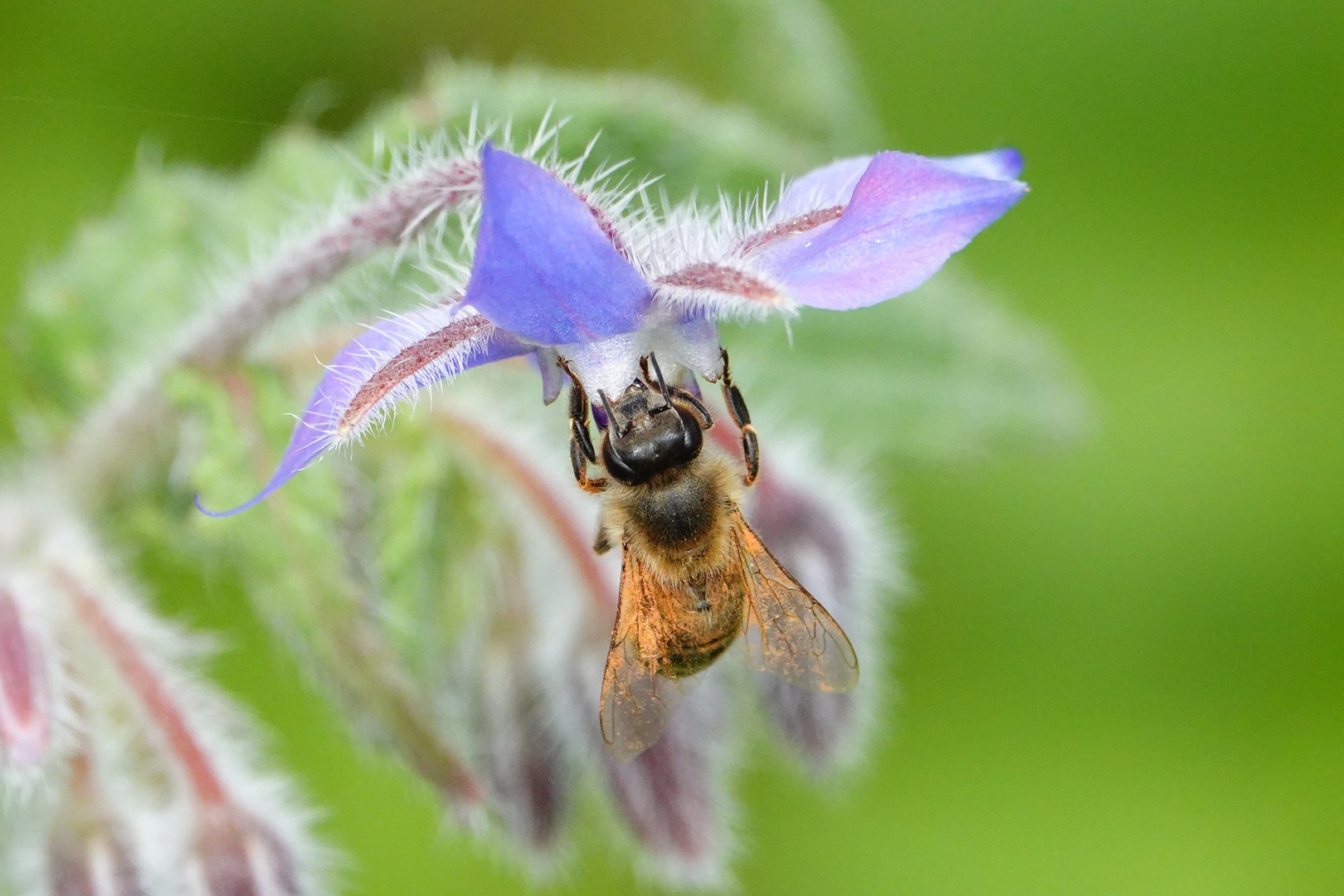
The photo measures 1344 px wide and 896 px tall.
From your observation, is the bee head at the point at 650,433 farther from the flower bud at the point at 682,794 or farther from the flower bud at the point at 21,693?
the flower bud at the point at 21,693

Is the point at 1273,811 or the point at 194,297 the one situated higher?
the point at 194,297

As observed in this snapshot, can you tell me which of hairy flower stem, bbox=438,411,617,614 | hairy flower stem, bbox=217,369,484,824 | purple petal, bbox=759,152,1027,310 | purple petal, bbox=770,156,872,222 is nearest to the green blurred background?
hairy flower stem, bbox=438,411,617,614

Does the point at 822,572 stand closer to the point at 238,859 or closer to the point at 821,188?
the point at 821,188

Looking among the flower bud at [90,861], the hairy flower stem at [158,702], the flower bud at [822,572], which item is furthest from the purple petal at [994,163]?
the flower bud at [90,861]

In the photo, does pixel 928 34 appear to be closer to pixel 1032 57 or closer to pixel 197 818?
pixel 1032 57

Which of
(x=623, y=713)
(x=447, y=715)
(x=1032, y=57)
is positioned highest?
(x=1032, y=57)

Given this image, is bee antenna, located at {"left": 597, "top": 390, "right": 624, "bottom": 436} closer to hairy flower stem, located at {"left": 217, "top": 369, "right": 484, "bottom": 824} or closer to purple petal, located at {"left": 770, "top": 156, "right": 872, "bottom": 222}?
purple petal, located at {"left": 770, "top": 156, "right": 872, "bottom": 222}

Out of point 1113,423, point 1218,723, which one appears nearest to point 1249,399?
point 1113,423
